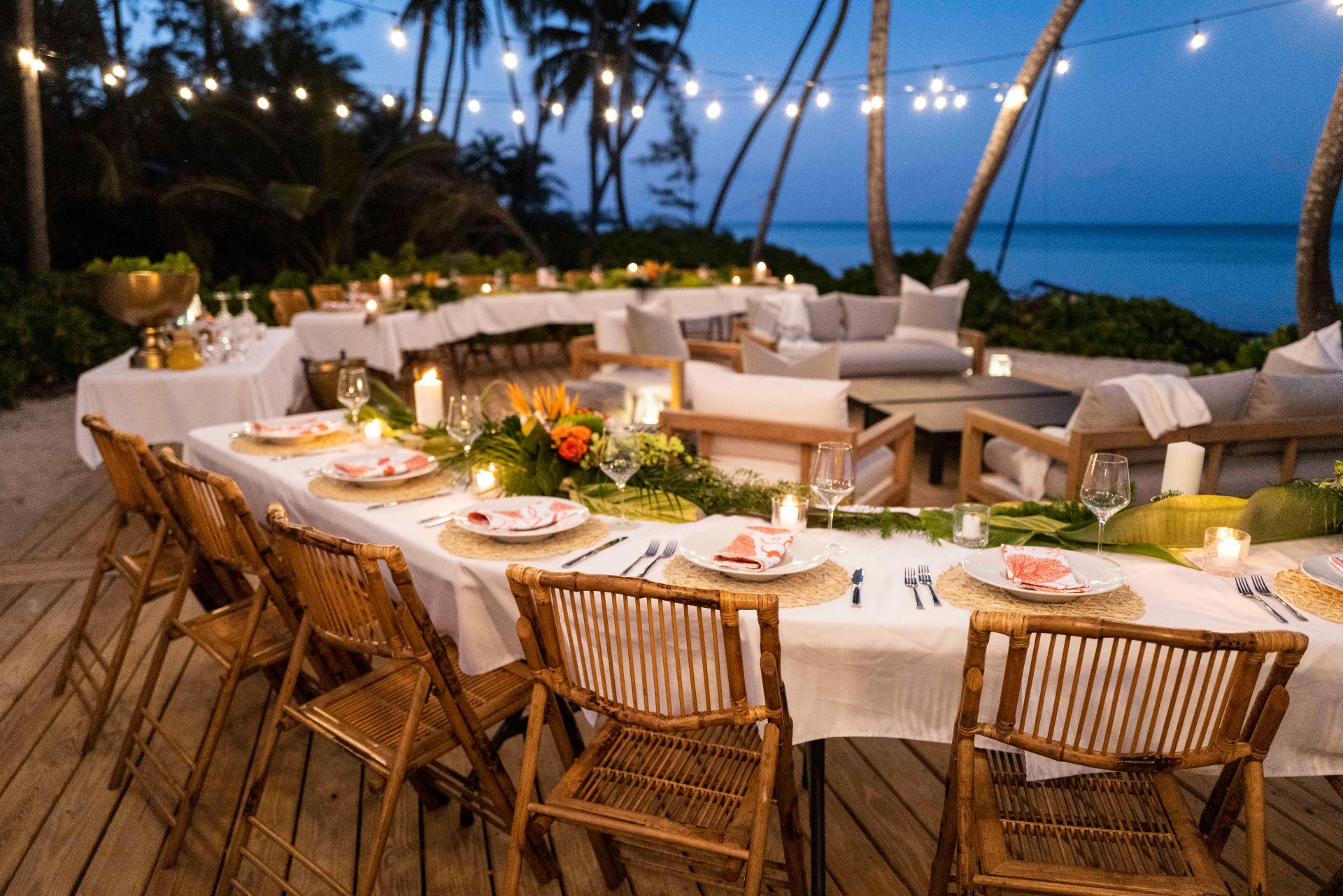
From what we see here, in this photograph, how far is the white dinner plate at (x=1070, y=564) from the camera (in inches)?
63.0

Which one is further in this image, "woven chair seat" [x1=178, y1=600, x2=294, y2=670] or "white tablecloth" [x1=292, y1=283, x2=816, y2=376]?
"white tablecloth" [x1=292, y1=283, x2=816, y2=376]

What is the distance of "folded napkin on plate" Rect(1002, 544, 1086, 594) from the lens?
5.24 ft

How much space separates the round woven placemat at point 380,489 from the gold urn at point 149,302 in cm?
194

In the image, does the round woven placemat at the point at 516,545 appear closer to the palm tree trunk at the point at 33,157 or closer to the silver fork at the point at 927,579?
the silver fork at the point at 927,579

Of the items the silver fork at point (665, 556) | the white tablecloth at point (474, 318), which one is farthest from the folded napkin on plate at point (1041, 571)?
the white tablecloth at point (474, 318)

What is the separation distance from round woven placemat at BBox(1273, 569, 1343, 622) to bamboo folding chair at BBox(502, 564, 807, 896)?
3.24 feet

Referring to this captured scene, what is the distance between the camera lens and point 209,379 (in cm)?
379

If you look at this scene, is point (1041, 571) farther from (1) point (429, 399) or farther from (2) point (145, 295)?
(2) point (145, 295)

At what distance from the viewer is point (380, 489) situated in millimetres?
2373

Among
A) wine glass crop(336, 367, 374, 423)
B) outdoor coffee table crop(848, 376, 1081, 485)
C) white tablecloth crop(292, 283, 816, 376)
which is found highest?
wine glass crop(336, 367, 374, 423)

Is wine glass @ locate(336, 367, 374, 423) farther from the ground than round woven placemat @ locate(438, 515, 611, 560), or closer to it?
farther from the ground

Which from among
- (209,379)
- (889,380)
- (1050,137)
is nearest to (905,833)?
(209,379)

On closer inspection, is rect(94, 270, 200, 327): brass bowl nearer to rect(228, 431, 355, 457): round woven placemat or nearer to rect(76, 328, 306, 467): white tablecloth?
rect(76, 328, 306, 467): white tablecloth

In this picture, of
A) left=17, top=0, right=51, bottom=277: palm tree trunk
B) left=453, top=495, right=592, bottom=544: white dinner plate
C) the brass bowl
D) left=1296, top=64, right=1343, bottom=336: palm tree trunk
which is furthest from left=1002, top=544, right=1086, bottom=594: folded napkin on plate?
left=17, top=0, right=51, bottom=277: palm tree trunk
